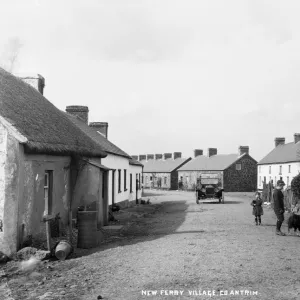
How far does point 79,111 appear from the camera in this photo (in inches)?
1086

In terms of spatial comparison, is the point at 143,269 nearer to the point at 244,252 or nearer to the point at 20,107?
the point at 244,252

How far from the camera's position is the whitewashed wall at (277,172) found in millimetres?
51469

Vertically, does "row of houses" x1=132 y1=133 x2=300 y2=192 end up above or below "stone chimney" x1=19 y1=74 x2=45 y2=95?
below

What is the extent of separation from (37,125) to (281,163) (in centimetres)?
4820

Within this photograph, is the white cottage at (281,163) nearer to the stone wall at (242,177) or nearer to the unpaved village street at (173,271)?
the stone wall at (242,177)

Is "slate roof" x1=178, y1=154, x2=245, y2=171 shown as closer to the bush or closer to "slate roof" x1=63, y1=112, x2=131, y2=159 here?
"slate roof" x1=63, y1=112, x2=131, y2=159

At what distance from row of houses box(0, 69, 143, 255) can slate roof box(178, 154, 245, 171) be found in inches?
1757

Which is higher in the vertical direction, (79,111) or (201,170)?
(79,111)

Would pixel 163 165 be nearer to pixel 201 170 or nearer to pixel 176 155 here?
pixel 176 155

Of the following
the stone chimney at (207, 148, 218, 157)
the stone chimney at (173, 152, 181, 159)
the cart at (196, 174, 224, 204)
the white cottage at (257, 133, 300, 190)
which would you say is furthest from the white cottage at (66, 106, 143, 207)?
the stone chimney at (173, 152, 181, 159)

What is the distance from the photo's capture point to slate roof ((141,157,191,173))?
72.0 meters

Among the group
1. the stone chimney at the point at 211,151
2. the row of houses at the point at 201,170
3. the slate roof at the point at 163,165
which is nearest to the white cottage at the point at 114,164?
the row of houses at the point at 201,170

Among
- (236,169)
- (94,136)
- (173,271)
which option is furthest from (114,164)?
(236,169)

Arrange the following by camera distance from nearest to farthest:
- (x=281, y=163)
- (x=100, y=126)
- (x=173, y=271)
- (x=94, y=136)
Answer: (x=173, y=271)
(x=94, y=136)
(x=100, y=126)
(x=281, y=163)
